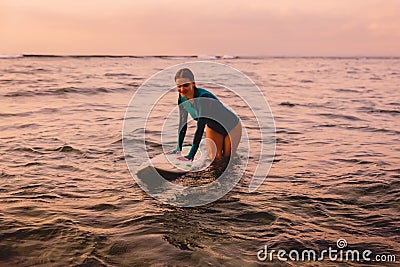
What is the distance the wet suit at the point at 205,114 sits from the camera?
21.5ft

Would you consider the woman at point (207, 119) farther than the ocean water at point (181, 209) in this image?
Yes

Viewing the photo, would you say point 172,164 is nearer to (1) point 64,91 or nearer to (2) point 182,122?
(2) point 182,122

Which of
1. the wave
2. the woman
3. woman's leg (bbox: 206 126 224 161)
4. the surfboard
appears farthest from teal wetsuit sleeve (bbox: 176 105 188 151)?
the wave

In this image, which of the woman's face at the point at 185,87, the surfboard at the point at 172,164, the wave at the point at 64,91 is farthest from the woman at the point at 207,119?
the wave at the point at 64,91

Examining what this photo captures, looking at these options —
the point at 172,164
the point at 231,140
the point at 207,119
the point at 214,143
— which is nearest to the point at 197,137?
the point at 172,164

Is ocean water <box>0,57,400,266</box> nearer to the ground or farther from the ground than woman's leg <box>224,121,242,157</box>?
nearer to the ground

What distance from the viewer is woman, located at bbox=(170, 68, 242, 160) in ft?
20.4

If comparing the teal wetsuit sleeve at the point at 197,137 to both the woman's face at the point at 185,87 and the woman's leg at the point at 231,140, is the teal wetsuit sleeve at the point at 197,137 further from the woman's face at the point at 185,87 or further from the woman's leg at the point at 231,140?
the woman's leg at the point at 231,140

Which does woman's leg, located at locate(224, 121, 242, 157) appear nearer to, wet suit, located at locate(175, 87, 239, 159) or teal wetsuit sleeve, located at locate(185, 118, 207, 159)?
wet suit, located at locate(175, 87, 239, 159)

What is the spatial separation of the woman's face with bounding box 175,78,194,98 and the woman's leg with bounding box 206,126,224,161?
0.93 m

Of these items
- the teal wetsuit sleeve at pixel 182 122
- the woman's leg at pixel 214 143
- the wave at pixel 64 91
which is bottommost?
the woman's leg at pixel 214 143

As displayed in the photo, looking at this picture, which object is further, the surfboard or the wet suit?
the wet suit

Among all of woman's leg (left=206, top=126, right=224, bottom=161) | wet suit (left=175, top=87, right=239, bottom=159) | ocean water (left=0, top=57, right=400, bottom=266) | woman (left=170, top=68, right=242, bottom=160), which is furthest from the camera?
woman's leg (left=206, top=126, right=224, bottom=161)

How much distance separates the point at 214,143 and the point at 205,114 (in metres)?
0.79
